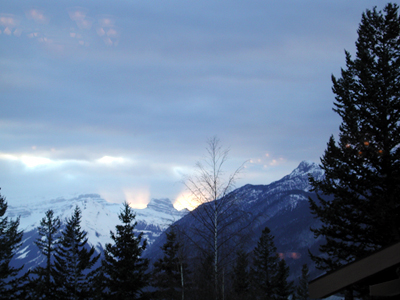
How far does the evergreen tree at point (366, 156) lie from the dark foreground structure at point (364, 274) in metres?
7.28

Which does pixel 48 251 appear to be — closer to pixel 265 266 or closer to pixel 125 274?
pixel 125 274

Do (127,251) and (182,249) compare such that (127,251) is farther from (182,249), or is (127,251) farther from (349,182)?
(349,182)

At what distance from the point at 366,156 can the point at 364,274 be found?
382 inches

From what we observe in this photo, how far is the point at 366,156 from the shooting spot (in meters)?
15.5

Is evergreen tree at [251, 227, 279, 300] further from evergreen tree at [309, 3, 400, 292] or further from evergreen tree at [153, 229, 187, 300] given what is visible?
evergreen tree at [309, 3, 400, 292]

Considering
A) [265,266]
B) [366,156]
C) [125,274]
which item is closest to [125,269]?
[125,274]

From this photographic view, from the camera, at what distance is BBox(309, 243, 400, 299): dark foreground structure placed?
22.5 ft

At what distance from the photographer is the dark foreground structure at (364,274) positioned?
269 inches

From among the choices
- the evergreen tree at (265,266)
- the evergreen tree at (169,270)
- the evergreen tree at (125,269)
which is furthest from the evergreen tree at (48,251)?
the evergreen tree at (265,266)

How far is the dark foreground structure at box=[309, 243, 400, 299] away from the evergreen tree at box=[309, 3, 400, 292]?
7.28 metres

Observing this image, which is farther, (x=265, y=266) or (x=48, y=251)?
(x=265, y=266)

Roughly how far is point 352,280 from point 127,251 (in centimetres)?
1913

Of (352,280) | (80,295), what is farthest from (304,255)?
(352,280)

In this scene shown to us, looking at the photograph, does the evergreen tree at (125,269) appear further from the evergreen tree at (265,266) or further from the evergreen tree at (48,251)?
the evergreen tree at (265,266)
